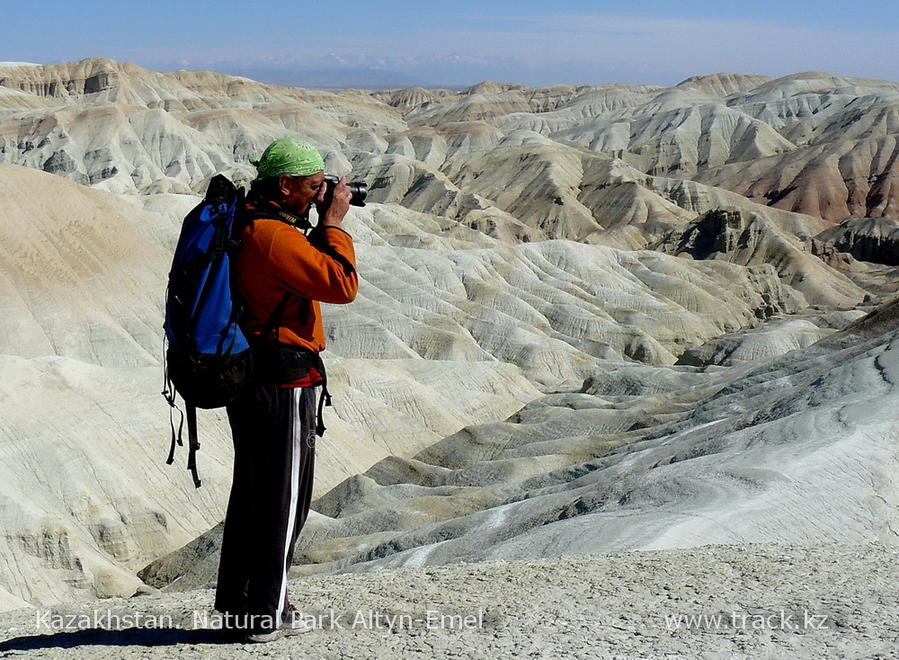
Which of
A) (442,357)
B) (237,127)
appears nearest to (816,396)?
(442,357)

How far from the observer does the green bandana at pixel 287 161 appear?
5344 millimetres

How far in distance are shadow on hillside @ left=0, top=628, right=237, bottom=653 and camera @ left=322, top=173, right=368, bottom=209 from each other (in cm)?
258

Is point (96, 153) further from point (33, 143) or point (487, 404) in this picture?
point (487, 404)

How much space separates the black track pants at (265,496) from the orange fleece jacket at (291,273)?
0.38 meters

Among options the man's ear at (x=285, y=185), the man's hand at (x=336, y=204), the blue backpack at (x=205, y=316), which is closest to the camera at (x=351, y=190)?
the man's hand at (x=336, y=204)

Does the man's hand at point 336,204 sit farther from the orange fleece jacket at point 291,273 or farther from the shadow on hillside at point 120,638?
the shadow on hillside at point 120,638

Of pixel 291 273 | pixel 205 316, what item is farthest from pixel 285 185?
pixel 205 316

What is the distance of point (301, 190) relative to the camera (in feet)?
17.7

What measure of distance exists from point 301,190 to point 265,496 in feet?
5.68

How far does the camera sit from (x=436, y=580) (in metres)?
6.90

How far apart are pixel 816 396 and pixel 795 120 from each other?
147 meters

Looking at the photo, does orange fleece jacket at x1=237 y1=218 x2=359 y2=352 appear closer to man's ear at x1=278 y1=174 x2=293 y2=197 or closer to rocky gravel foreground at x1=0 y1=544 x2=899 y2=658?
man's ear at x1=278 y1=174 x2=293 y2=197

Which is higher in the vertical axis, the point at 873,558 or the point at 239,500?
the point at 239,500

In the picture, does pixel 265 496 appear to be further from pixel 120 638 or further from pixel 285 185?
pixel 285 185
